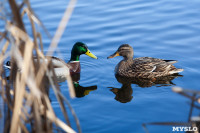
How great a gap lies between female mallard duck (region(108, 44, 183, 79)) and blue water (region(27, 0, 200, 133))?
0.85 ft

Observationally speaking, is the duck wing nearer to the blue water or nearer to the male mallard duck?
the blue water

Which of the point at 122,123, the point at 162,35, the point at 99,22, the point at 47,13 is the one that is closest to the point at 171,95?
the point at 122,123

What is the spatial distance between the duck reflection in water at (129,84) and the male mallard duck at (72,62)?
1012 mm

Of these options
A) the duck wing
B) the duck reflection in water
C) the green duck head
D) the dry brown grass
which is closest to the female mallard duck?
the duck wing

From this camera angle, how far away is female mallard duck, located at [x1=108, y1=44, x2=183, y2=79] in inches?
277

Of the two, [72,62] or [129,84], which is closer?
[129,84]

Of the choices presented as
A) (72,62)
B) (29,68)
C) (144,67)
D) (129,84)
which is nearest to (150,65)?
(144,67)

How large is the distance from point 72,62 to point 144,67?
1.67 meters

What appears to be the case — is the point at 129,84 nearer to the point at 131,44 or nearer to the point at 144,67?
the point at 144,67

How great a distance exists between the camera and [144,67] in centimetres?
718

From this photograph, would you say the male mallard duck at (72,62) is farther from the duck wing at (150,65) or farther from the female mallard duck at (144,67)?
the duck wing at (150,65)

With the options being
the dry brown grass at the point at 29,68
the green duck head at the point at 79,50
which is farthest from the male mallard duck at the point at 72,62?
the dry brown grass at the point at 29,68

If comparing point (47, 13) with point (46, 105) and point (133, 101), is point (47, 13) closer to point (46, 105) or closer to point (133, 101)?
point (133, 101)

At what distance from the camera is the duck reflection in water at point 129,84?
608cm
